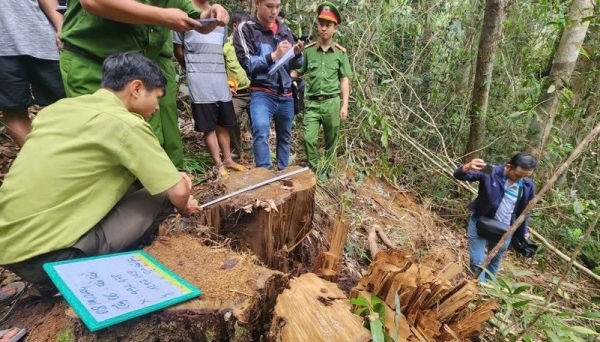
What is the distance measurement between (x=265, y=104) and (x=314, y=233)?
4.88 feet

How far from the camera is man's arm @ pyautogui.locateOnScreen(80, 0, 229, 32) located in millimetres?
2080

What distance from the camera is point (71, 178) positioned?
186 centimetres

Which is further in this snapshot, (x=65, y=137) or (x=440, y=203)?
(x=440, y=203)

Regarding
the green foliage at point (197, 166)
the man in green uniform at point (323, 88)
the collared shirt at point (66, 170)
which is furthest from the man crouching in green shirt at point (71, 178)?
the man in green uniform at point (323, 88)

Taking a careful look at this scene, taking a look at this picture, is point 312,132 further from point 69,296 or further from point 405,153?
point 69,296

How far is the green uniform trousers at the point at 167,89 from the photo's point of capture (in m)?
2.39

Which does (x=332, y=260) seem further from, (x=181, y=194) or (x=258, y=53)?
(x=258, y=53)

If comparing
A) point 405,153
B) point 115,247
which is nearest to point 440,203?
point 405,153

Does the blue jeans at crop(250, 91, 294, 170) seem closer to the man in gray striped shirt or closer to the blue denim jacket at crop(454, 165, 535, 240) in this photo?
the man in gray striped shirt

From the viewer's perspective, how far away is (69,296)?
61.1 inches

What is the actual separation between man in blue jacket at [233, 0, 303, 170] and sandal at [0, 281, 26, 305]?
7.33 feet

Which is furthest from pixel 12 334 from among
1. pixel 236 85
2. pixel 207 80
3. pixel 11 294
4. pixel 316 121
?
pixel 316 121

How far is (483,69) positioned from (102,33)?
15.7 ft

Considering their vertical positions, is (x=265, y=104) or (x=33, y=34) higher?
(x=33, y=34)
